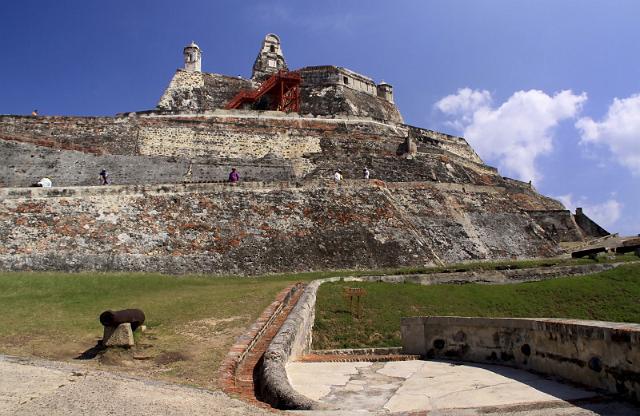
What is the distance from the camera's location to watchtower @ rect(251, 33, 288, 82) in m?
36.8

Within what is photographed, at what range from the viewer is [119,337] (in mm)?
6895

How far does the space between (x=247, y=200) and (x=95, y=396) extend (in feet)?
44.6

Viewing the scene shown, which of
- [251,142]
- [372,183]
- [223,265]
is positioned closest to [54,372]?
[223,265]

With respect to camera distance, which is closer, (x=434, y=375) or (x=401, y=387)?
(x=401, y=387)

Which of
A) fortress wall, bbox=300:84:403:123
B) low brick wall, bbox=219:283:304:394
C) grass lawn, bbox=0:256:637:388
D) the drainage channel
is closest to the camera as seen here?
the drainage channel

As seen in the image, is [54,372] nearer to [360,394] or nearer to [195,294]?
[360,394]

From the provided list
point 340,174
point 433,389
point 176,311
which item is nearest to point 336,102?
point 340,174

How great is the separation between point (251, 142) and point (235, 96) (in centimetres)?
1096

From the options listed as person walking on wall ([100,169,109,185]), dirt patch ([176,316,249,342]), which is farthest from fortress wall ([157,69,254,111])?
dirt patch ([176,316,249,342])

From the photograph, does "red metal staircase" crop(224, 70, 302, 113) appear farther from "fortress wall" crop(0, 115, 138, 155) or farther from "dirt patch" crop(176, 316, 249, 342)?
"dirt patch" crop(176, 316, 249, 342)

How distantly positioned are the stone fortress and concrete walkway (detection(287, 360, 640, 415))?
8.73 metres

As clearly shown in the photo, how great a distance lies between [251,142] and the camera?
2306 cm

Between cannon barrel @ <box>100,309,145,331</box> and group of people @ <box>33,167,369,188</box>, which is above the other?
group of people @ <box>33,167,369,188</box>

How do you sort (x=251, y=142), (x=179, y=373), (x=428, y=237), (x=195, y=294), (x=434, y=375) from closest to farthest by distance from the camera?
(x=179, y=373) → (x=434, y=375) → (x=195, y=294) → (x=428, y=237) → (x=251, y=142)
